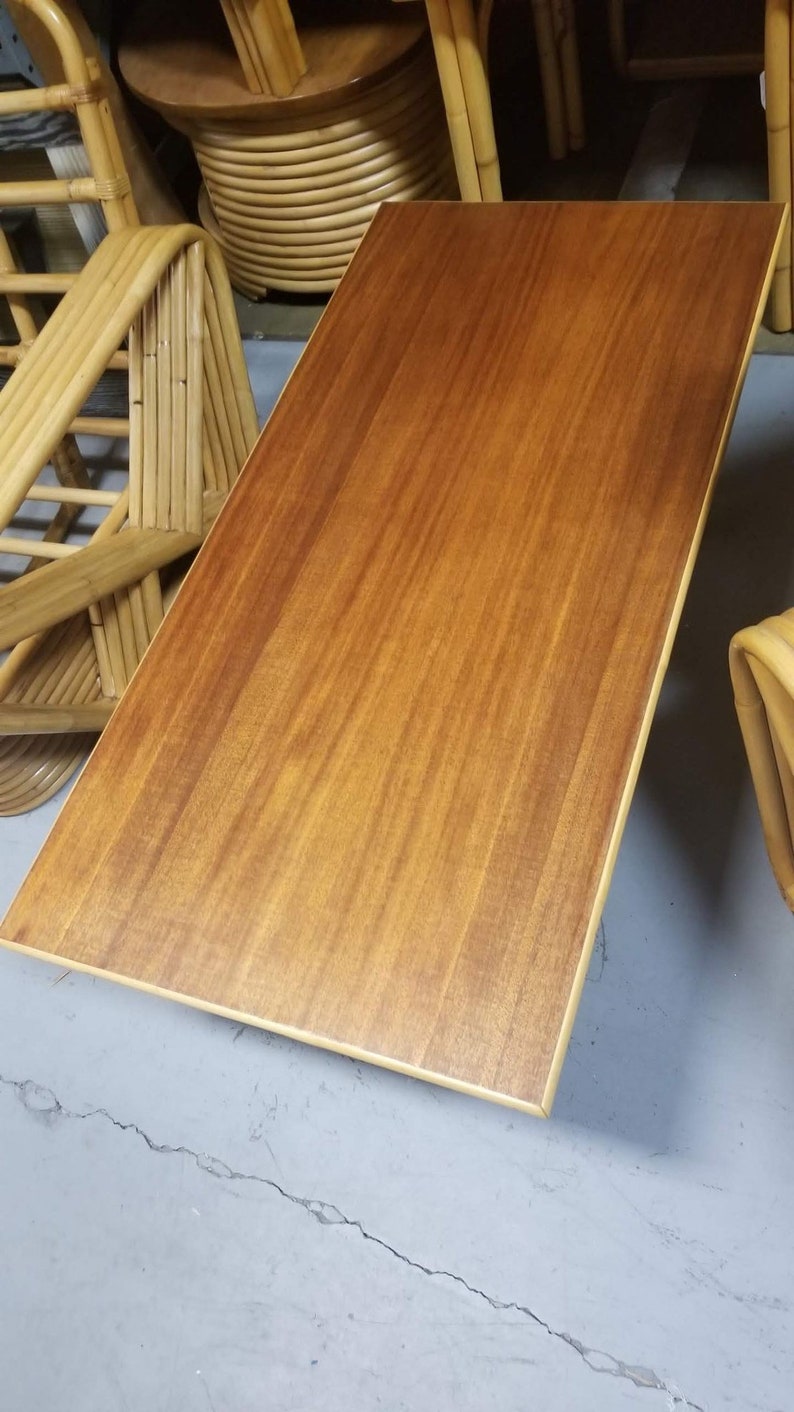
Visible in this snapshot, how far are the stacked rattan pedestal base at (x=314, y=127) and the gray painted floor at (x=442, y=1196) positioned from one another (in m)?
1.25

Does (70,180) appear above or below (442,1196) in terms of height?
Result: above

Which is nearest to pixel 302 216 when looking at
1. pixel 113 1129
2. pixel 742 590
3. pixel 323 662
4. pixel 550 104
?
pixel 550 104

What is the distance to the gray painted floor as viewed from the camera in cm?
115

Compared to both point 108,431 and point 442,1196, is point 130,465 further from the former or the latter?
point 442,1196

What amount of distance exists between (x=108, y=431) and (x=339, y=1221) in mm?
1228

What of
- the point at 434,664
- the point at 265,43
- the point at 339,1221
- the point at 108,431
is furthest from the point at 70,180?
the point at 339,1221

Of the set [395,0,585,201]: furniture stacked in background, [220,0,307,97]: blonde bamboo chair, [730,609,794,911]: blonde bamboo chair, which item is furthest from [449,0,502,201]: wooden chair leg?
[730,609,794,911]: blonde bamboo chair

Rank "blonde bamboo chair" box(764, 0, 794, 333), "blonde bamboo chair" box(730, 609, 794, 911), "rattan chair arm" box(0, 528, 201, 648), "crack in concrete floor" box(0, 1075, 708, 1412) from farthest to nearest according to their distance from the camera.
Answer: "blonde bamboo chair" box(764, 0, 794, 333) < "rattan chair arm" box(0, 528, 201, 648) < "crack in concrete floor" box(0, 1075, 708, 1412) < "blonde bamboo chair" box(730, 609, 794, 911)

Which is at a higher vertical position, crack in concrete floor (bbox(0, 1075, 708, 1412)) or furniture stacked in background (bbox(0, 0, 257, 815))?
furniture stacked in background (bbox(0, 0, 257, 815))

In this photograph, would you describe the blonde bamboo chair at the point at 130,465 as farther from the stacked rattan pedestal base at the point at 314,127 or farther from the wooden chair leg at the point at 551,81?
the wooden chair leg at the point at 551,81

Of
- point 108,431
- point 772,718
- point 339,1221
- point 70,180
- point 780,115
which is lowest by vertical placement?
point 339,1221

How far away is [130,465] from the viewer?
1.59 meters

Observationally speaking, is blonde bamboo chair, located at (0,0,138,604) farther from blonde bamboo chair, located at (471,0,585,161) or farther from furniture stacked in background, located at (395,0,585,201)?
blonde bamboo chair, located at (471,0,585,161)

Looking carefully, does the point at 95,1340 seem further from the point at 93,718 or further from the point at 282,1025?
the point at 93,718
